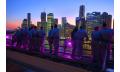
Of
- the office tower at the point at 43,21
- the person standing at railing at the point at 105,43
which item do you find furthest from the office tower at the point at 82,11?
the office tower at the point at 43,21

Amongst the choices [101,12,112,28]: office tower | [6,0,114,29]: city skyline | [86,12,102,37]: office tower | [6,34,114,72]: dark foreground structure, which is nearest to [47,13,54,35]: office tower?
[6,0,114,29]: city skyline

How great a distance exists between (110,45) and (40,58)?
77cm

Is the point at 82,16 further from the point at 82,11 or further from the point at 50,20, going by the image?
the point at 50,20

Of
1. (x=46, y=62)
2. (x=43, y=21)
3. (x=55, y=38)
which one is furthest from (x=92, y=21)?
(x=46, y=62)

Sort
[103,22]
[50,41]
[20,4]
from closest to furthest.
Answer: [103,22] < [50,41] < [20,4]

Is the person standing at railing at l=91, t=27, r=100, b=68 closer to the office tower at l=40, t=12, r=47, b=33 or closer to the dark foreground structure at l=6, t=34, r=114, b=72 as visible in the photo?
the dark foreground structure at l=6, t=34, r=114, b=72

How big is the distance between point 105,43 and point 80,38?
10.0 inches

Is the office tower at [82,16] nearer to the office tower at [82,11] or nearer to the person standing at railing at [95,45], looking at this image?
the office tower at [82,11]

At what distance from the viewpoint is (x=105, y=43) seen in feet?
6.03

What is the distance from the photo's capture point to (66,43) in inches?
80.4

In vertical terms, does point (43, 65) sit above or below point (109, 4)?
below

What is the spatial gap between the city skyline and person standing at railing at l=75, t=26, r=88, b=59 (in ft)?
0.38
